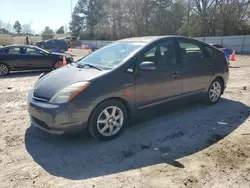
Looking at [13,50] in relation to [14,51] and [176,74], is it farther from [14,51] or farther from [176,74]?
[176,74]

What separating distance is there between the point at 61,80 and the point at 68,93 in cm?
47

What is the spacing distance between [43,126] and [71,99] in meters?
0.67

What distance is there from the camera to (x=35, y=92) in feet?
11.8

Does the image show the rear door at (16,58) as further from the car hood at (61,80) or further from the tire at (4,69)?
the car hood at (61,80)

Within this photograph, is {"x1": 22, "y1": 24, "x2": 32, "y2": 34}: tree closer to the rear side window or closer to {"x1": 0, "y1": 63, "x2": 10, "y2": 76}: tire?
{"x1": 0, "y1": 63, "x2": 10, "y2": 76}: tire

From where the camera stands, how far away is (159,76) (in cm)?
410

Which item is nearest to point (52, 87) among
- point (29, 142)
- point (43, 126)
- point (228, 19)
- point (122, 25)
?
point (43, 126)

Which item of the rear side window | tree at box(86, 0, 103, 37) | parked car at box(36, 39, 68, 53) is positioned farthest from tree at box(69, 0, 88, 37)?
the rear side window

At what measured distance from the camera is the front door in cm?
386

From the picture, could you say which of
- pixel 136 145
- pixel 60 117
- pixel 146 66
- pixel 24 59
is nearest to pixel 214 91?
pixel 146 66

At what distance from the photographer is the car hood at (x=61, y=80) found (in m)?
3.38

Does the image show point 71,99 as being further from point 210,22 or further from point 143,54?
point 210,22

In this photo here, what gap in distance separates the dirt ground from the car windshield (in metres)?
1.27

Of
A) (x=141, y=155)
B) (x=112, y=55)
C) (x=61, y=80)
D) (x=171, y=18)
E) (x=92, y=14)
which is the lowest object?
(x=141, y=155)
